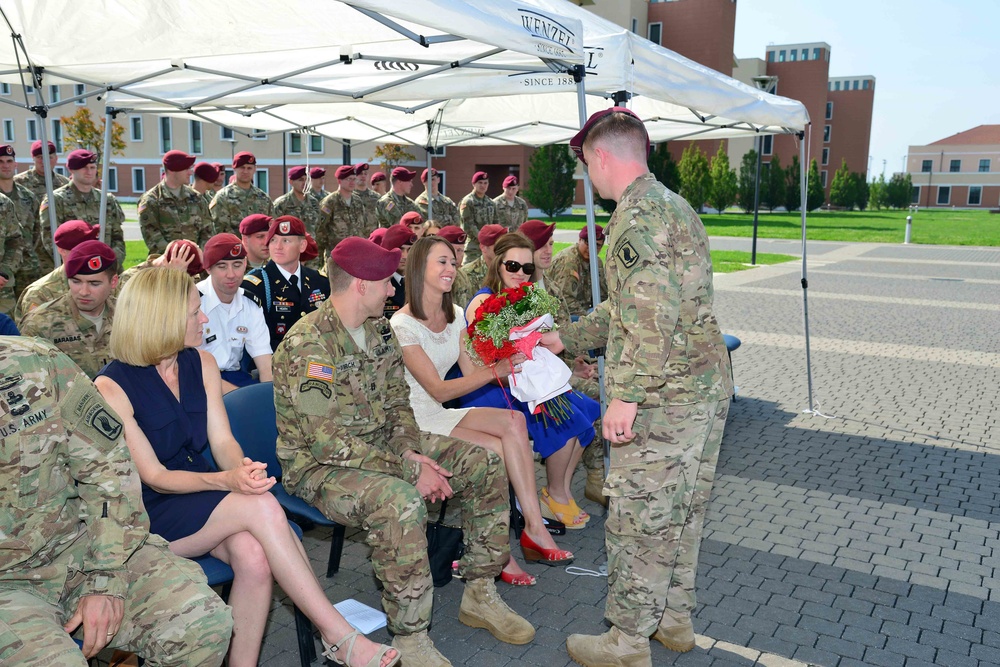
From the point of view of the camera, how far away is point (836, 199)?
77.0 meters

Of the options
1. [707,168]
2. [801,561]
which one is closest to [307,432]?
[801,561]

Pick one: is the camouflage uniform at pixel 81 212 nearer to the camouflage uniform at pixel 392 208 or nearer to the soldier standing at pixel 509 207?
the camouflage uniform at pixel 392 208

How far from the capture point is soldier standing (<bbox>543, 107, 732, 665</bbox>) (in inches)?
122

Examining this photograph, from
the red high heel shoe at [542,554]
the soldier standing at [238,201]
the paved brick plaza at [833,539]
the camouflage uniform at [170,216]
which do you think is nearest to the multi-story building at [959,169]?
the paved brick plaza at [833,539]

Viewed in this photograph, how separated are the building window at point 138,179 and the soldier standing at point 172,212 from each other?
151ft

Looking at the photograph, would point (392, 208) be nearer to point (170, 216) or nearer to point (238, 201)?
point (238, 201)

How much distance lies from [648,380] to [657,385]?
0.16 feet

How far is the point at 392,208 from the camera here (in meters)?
12.3

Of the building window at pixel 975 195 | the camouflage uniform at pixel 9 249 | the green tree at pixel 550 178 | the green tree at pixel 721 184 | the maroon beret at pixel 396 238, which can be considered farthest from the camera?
the building window at pixel 975 195

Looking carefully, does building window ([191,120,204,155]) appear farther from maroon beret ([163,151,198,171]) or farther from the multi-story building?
the multi-story building

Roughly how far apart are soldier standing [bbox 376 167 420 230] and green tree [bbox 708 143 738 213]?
42793 millimetres

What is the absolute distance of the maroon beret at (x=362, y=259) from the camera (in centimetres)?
367

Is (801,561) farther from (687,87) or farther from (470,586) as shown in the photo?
(687,87)

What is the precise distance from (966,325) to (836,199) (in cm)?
7010
